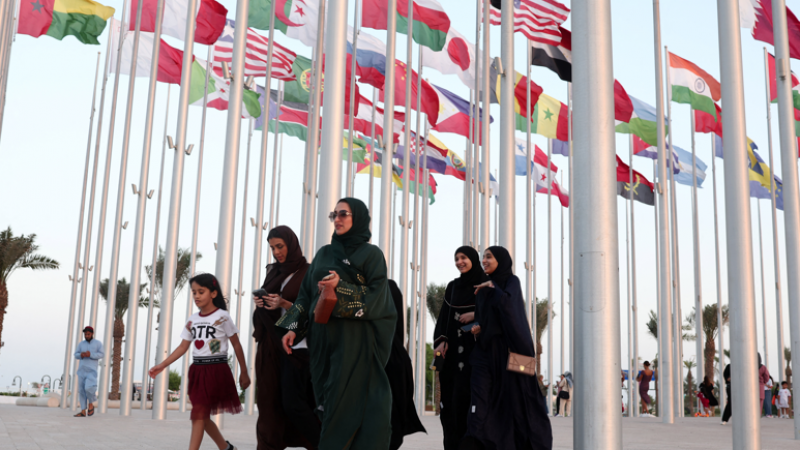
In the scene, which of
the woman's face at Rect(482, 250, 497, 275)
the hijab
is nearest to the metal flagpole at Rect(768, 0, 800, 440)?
the woman's face at Rect(482, 250, 497, 275)

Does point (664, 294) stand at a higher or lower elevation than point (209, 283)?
higher

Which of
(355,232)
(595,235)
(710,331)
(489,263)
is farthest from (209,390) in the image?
(710,331)

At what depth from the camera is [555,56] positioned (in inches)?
556

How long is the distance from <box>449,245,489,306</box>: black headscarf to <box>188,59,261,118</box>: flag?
14.7 meters

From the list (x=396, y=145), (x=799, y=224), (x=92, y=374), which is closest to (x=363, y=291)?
(x=799, y=224)

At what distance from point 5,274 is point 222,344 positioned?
2616 cm

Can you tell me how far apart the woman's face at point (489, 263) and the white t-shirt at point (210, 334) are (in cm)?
207

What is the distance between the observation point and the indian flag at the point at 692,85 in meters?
21.3

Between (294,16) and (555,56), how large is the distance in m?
7.16

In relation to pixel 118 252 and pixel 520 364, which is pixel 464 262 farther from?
pixel 118 252

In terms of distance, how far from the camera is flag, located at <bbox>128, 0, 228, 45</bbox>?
18.1 m

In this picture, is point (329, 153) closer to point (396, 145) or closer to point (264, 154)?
point (264, 154)

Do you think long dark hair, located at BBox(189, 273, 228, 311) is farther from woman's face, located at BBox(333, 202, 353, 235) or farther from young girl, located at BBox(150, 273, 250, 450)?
→ woman's face, located at BBox(333, 202, 353, 235)

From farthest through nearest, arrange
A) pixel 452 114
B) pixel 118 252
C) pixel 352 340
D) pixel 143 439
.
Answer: pixel 452 114
pixel 118 252
pixel 143 439
pixel 352 340
